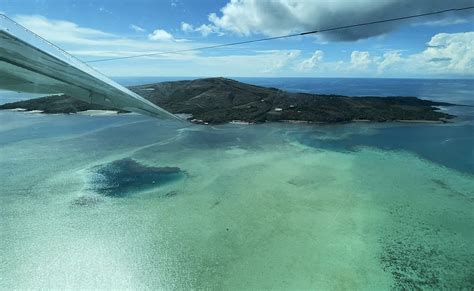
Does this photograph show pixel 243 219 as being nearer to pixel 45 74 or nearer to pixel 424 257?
pixel 424 257

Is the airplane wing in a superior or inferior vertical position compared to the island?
superior

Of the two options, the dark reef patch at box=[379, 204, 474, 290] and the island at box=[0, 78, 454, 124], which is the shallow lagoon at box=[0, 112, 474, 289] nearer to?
the dark reef patch at box=[379, 204, 474, 290]

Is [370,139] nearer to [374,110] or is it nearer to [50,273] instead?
[374,110]

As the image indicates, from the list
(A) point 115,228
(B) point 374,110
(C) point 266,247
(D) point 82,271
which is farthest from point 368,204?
(B) point 374,110

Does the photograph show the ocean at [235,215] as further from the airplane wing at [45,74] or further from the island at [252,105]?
the island at [252,105]

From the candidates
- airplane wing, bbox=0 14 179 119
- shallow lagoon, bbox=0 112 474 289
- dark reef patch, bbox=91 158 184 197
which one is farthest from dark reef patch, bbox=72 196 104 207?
airplane wing, bbox=0 14 179 119
